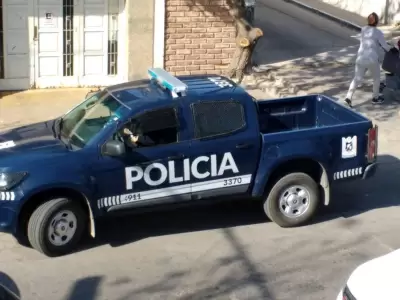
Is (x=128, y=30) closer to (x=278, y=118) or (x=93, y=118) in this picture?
(x=278, y=118)

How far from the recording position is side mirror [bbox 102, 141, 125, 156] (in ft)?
30.3

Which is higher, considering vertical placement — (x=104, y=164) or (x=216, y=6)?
(x=216, y=6)

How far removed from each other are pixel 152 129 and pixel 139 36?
6925mm

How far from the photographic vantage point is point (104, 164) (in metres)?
9.37

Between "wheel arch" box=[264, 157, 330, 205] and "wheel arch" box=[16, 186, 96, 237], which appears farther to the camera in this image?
"wheel arch" box=[264, 157, 330, 205]

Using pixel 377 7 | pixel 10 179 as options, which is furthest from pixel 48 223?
pixel 377 7

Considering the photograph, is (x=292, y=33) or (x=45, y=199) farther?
(x=292, y=33)

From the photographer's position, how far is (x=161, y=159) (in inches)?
377

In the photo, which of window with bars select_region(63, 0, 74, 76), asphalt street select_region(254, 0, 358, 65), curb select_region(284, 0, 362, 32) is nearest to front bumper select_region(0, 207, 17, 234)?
window with bars select_region(63, 0, 74, 76)

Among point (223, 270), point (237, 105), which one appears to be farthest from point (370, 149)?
point (223, 270)

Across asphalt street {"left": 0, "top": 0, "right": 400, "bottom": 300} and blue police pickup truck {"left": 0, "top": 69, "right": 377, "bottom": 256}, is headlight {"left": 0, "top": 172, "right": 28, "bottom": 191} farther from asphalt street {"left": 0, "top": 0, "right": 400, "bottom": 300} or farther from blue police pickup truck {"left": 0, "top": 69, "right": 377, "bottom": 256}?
asphalt street {"left": 0, "top": 0, "right": 400, "bottom": 300}

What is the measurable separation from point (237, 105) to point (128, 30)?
21.4ft

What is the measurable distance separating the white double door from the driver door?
274 inches

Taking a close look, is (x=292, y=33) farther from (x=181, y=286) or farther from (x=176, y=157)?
(x=181, y=286)
